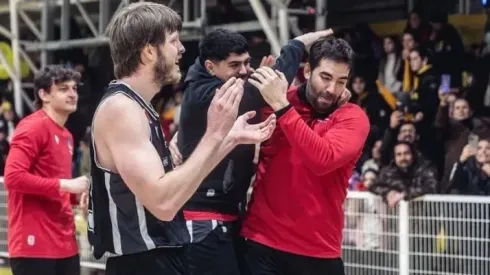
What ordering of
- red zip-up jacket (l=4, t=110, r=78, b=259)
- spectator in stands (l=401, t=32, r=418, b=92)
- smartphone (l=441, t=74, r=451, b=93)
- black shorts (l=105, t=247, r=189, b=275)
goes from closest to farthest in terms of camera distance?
1. black shorts (l=105, t=247, r=189, b=275)
2. red zip-up jacket (l=4, t=110, r=78, b=259)
3. smartphone (l=441, t=74, r=451, b=93)
4. spectator in stands (l=401, t=32, r=418, b=92)

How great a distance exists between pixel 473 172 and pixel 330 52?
128 inches

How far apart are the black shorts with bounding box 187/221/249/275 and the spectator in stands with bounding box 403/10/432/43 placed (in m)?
5.03

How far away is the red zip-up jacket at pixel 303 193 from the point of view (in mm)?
4121

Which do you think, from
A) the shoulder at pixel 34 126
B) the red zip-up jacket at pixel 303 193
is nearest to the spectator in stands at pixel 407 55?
the shoulder at pixel 34 126

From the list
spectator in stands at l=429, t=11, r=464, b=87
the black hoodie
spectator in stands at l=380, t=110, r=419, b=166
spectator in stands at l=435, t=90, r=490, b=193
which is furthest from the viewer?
spectator in stands at l=429, t=11, r=464, b=87

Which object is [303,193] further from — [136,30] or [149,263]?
[136,30]

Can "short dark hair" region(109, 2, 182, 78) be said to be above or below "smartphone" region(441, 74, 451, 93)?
above

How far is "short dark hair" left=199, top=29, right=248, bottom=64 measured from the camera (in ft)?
13.8

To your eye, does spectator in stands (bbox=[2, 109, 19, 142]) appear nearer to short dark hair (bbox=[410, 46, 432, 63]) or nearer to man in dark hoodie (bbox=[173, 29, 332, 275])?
short dark hair (bbox=[410, 46, 432, 63])

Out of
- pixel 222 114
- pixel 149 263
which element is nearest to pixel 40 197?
pixel 149 263

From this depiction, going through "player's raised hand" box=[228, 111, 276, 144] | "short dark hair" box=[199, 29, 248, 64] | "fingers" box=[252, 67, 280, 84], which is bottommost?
"player's raised hand" box=[228, 111, 276, 144]

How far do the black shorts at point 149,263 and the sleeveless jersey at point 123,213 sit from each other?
40 millimetres

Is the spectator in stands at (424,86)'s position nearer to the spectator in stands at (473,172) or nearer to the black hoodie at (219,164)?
the spectator in stands at (473,172)

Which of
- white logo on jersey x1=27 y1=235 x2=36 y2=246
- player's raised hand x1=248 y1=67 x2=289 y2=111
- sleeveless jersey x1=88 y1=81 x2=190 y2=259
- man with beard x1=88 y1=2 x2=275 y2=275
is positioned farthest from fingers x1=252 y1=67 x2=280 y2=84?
white logo on jersey x1=27 y1=235 x2=36 y2=246
